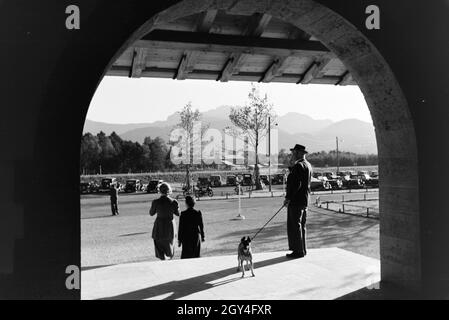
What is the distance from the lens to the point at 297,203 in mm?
6797

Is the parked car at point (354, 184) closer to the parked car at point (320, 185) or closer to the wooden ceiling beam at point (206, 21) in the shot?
the parked car at point (320, 185)

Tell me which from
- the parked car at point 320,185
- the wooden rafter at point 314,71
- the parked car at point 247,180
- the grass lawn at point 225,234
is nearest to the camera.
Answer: the wooden rafter at point 314,71

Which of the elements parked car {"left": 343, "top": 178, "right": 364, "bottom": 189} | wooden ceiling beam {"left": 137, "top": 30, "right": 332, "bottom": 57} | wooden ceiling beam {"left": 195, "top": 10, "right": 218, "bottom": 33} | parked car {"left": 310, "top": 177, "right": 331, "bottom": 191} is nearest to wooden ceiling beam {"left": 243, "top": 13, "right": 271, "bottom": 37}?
wooden ceiling beam {"left": 137, "top": 30, "right": 332, "bottom": 57}

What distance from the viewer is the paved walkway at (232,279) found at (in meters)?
4.69

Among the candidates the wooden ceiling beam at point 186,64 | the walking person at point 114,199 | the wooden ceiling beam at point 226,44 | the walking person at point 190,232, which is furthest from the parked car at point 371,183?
the wooden ceiling beam at point 226,44

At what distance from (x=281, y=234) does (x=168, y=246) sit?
21.7 feet

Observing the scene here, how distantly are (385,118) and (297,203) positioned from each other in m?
2.53

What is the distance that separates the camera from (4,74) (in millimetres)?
3375

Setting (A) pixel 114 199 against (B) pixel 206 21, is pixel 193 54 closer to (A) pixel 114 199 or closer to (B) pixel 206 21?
(B) pixel 206 21

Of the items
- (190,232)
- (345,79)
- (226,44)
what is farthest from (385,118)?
(190,232)

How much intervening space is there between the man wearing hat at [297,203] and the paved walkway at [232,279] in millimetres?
235

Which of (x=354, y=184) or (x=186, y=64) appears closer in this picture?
(x=186, y=64)

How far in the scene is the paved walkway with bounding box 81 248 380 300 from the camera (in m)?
4.69
